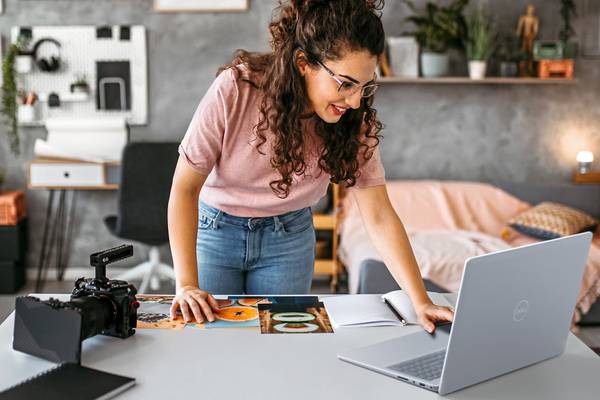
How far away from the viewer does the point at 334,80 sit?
1.60 meters

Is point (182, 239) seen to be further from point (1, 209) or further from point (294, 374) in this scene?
point (1, 209)

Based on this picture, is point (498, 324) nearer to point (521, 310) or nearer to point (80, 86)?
point (521, 310)

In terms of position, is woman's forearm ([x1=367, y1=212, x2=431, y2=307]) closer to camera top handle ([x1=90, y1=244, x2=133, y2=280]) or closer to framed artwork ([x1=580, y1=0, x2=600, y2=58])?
camera top handle ([x1=90, y1=244, x2=133, y2=280])

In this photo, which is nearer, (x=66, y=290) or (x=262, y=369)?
(x=262, y=369)

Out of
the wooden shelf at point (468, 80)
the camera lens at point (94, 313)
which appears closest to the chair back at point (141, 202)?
the wooden shelf at point (468, 80)

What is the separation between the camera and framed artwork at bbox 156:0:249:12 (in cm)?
430

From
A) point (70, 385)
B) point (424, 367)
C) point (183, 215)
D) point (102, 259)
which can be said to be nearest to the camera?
point (70, 385)

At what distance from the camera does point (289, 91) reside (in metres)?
1.68

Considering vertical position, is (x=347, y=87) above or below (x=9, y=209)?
above

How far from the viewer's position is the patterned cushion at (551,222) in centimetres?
391

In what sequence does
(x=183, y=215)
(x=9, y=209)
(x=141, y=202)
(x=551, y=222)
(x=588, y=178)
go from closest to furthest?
(x=183, y=215), (x=141, y=202), (x=551, y=222), (x=9, y=209), (x=588, y=178)

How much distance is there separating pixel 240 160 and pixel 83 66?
9.42 feet

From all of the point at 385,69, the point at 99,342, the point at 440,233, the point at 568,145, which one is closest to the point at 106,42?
the point at 385,69

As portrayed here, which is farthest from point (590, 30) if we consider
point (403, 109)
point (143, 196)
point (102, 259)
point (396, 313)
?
point (102, 259)
